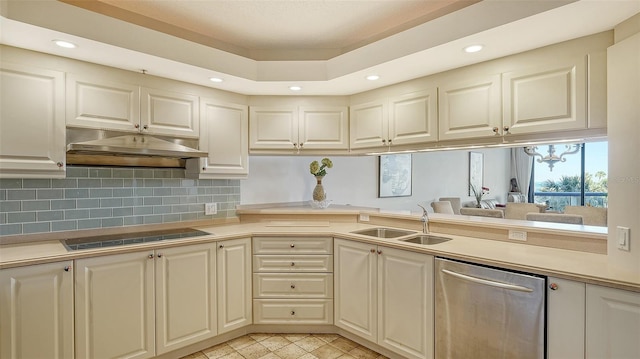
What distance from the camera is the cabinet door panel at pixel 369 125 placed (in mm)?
2941

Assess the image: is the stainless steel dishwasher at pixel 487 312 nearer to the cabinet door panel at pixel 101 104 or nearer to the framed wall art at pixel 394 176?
the cabinet door panel at pixel 101 104

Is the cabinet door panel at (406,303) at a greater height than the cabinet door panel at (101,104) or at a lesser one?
lesser

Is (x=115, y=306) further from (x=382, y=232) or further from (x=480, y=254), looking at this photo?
(x=480, y=254)

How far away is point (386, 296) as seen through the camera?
2373 millimetres

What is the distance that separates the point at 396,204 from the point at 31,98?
14.6ft

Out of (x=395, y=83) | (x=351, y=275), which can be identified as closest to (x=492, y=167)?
(x=395, y=83)

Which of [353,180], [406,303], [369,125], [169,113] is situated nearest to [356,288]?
[406,303]

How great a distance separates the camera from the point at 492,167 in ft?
24.7

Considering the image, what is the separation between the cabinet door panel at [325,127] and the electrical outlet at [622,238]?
2094 millimetres

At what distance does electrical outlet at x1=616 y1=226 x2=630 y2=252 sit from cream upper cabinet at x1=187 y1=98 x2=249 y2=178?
2738mm

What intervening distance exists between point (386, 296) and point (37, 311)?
2.18 m

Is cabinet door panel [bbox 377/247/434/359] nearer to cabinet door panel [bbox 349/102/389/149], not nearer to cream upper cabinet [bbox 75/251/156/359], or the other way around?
cabinet door panel [bbox 349/102/389/149]

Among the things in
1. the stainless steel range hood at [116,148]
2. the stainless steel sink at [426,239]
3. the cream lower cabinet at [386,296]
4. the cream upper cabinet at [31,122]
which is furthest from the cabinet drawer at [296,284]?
the cream upper cabinet at [31,122]

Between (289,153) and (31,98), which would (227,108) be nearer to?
(289,153)
